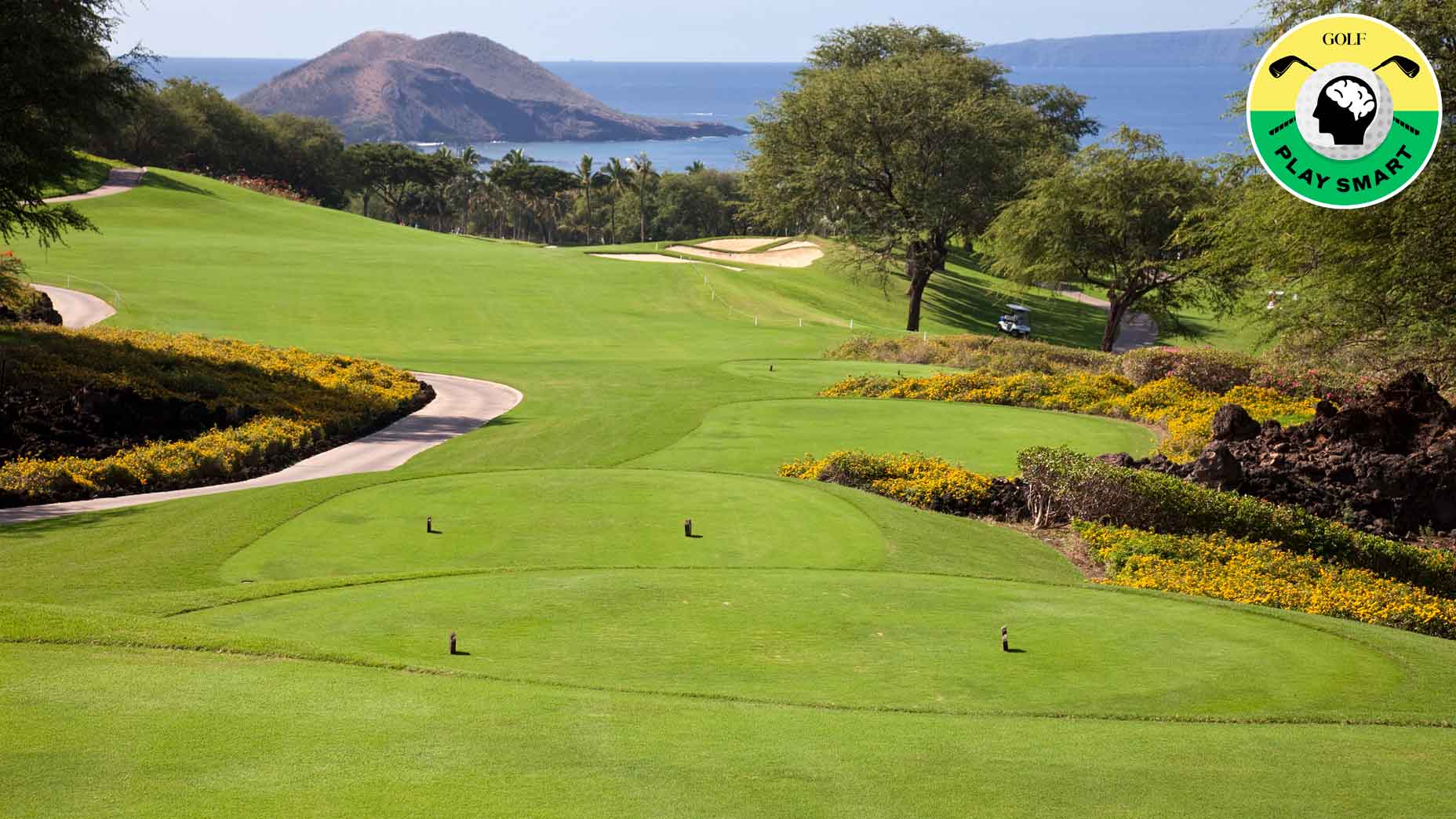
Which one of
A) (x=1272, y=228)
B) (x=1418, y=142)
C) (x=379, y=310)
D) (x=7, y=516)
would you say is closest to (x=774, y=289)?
(x=379, y=310)

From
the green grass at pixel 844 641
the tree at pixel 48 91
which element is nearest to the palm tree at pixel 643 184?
the tree at pixel 48 91

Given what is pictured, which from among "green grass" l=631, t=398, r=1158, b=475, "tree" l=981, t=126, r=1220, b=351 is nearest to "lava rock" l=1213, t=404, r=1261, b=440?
"green grass" l=631, t=398, r=1158, b=475

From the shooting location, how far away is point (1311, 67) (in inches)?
922

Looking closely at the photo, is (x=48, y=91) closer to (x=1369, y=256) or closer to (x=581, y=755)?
(x=581, y=755)

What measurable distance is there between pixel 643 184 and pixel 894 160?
66513mm

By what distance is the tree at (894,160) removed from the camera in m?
58.7

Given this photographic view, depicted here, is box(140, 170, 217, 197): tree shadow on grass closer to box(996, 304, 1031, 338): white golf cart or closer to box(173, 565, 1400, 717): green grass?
box(996, 304, 1031, 338): white golf cart

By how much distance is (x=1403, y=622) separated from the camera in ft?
54.3

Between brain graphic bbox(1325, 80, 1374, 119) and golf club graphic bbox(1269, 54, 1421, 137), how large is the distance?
1.09 m

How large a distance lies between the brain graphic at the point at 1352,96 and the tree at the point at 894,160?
3536 centimetres

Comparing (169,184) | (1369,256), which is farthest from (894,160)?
(169,184)

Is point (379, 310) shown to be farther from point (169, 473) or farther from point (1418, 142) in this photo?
point (1418, 142)

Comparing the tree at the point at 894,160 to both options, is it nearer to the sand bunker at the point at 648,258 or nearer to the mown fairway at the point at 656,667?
the sand bunker at the point at 648,258

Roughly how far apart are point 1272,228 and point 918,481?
1382 cm
